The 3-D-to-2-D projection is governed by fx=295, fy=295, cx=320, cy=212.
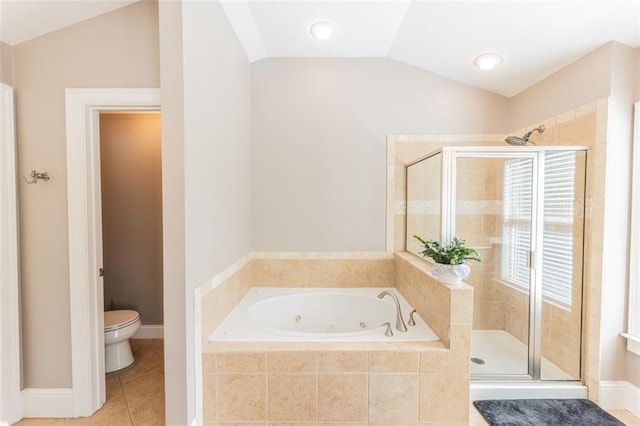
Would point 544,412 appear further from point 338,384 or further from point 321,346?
point 321,346

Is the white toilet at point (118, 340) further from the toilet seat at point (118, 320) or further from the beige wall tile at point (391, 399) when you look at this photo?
the beige wall tile at point (391, 399)

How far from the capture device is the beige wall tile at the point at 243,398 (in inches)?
63.6

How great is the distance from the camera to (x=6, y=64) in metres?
1.76

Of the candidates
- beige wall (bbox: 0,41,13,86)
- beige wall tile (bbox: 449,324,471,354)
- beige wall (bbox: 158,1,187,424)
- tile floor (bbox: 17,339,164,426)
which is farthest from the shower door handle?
beige wall (bbox: 0,41,13,86)

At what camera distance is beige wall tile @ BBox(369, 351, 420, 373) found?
5.32 ft

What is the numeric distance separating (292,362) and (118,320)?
162 cm

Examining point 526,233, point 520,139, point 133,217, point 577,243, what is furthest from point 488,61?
point 133,217

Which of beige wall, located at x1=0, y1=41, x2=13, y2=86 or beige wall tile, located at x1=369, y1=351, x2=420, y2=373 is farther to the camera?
beige wall, located at x1=0, y1=41, x2=13, y2=86

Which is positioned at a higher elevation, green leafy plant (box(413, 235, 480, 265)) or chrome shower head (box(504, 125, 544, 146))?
chrome shower head (box(504, 125, 544, 146))

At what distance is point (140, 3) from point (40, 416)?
2.61 m

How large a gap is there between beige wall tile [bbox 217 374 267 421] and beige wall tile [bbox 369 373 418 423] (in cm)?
60

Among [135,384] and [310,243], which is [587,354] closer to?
[310,243]

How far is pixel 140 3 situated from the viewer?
1800mm

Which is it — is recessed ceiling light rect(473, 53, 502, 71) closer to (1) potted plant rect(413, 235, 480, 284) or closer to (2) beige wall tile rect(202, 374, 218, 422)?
(1) potted plant rect(413, 235, 480, 284)
